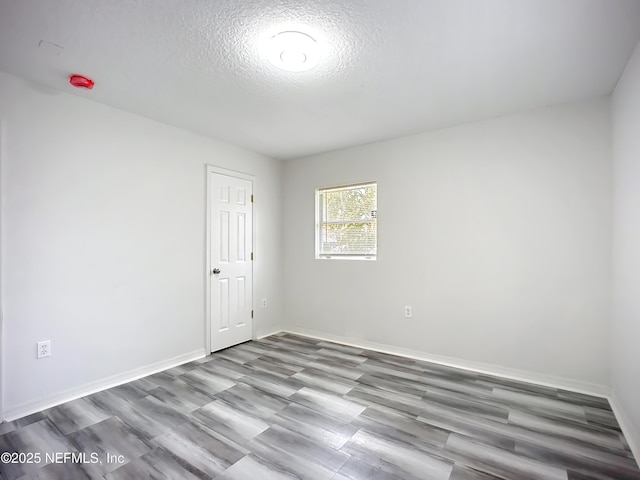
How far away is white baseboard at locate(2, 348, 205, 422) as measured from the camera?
2373mm

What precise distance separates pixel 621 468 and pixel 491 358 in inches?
54.0

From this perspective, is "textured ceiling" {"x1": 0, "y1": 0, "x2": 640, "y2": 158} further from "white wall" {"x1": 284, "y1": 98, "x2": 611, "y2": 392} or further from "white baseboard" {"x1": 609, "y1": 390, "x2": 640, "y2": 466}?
"white baseboard" {"x1": 609, "y1": 390, "x2": 640, "y2": 466}

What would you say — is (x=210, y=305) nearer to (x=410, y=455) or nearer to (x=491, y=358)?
(x=410, y=455)

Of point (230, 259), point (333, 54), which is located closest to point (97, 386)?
point (230, 259)

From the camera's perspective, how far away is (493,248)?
319 centimetres

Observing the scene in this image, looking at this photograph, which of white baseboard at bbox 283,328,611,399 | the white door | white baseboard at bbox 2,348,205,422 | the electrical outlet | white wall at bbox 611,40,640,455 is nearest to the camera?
white wall at bbox 611,40,640,455

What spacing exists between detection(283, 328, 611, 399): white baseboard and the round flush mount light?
9.95 ft

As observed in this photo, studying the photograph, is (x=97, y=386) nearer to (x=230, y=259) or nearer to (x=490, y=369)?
(x=230, y=259)

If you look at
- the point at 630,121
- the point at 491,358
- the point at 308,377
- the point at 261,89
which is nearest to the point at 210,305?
the point at 308,377

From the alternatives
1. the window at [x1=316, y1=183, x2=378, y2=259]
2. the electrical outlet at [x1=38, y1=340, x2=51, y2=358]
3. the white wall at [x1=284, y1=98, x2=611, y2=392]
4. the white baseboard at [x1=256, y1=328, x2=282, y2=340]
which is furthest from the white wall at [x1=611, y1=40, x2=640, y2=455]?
the electrical outlet at [x1=38, y1=340, x2=51, y2=358]

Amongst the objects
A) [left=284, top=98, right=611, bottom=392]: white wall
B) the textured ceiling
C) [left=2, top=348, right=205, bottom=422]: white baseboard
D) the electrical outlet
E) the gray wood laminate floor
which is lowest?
the gray wood laminate floor

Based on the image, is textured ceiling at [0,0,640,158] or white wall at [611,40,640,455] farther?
white wall at [611,40,640,455]

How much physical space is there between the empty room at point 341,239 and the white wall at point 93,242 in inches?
0.7

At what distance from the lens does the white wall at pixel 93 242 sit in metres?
2.41
